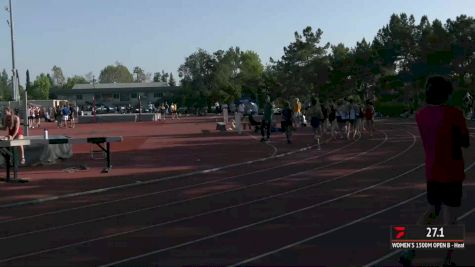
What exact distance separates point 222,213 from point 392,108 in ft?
171

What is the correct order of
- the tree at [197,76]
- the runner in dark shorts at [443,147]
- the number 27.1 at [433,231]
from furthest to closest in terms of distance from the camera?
1. the tree at [197,76]
2. the number 27.1 at [433,231]
3. the runner in dark shorts at [443,147]

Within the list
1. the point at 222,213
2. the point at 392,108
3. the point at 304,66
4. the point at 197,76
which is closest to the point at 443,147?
the point at 222,213

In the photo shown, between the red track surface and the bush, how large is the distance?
40934 mm

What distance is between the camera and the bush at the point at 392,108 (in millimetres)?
58062

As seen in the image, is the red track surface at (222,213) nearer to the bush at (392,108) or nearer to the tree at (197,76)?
the bush at (392,108)

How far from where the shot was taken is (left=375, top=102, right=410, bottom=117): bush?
190ft

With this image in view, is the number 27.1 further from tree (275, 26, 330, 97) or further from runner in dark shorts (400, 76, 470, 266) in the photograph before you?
tree (275, 26, 330, 97)

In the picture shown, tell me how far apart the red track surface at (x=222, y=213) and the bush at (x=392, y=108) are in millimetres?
40934

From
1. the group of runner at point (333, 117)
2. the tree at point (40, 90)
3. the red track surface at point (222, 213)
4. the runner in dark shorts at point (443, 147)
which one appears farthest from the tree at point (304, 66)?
the tree at point (40, 90)

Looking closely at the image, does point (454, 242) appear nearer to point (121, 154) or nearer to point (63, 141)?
point (63, 141)

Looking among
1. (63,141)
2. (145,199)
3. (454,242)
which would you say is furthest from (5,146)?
(454,242)

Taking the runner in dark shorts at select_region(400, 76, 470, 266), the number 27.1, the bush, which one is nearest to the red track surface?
the number 27.1

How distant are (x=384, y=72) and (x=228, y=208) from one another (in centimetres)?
5818
